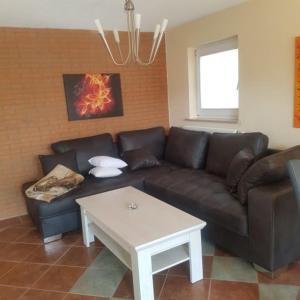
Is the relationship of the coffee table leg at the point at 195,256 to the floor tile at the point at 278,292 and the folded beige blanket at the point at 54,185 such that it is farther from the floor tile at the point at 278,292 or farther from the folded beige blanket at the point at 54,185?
the folded beige blanket at the point at 54,185

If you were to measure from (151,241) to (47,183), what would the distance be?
5.07ft

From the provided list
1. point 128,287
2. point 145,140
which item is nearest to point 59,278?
point 128,287

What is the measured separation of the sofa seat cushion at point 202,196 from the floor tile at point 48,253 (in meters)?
1.07

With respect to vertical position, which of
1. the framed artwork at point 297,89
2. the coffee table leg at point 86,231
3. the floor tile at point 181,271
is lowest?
the floor tile at point 181,271

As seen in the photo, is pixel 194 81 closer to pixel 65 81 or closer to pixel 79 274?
pixel 65 81

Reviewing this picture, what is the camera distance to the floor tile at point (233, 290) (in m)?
1.92

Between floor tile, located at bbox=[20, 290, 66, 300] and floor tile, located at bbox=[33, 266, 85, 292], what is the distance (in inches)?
1.8

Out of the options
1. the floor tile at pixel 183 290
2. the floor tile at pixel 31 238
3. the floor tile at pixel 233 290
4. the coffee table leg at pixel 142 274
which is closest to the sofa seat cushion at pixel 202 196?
the floor tile at pixel 233 290

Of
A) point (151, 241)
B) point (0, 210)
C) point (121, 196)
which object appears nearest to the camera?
point (151, 241)

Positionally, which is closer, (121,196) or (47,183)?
(121,196)

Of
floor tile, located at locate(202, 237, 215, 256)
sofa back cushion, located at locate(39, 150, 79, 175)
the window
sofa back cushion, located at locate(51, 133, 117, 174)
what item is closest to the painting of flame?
sofa back cushion, located at locate(51, 133, 117, 174)

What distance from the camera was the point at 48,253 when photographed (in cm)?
267

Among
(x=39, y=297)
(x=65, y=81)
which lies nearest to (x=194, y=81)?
(x=65, y=81)

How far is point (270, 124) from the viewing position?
3.01 metres
